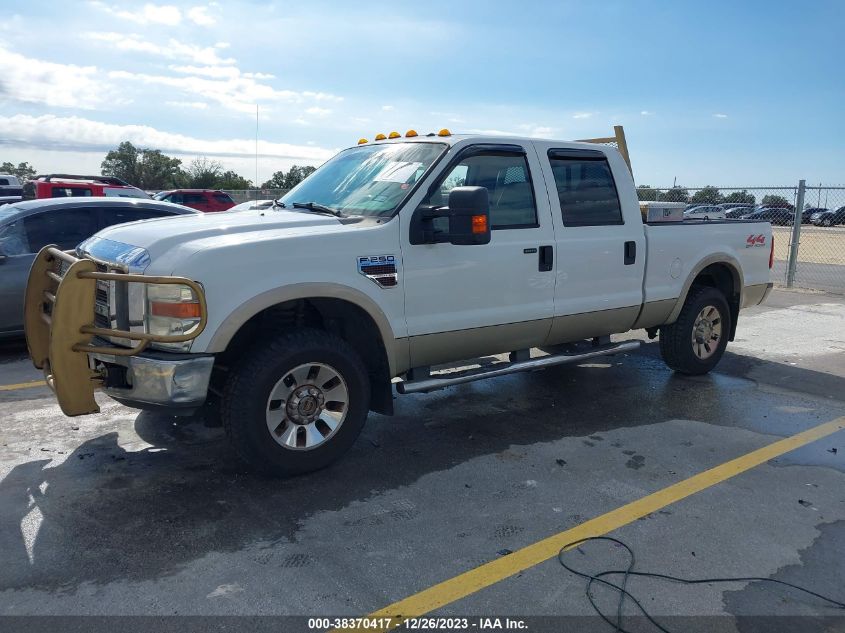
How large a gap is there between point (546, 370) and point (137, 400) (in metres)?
4.17

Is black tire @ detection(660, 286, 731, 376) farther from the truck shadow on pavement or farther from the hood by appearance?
the hood

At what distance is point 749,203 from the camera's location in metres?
12.8

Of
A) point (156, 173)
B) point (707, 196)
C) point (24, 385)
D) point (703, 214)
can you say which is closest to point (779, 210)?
point (707, 196)

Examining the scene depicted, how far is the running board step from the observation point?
456cm

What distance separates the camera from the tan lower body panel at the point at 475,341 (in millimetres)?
4590

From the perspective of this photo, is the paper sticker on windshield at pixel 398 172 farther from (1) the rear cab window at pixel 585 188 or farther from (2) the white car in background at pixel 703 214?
(2) the white car in background at pixel 703 214

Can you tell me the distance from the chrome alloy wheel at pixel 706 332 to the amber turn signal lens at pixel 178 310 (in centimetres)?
461

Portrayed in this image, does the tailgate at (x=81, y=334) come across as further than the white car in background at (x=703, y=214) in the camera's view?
No

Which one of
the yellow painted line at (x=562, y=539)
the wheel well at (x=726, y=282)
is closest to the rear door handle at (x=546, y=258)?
the yellow painted line at (x=562, y=539)

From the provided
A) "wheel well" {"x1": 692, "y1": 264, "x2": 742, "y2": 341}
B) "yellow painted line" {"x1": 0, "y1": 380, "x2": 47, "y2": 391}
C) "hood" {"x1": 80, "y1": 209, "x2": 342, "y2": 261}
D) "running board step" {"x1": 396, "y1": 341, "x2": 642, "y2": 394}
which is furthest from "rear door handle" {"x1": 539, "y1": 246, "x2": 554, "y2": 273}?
"yellow painted line" {"x1": 0, "y1": 380, "x2": 47, "y2": 391}

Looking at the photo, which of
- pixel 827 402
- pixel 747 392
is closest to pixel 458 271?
pixel 747 392

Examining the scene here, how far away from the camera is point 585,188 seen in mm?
5441

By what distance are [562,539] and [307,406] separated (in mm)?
1610

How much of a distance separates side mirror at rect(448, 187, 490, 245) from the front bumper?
159 centimetres
